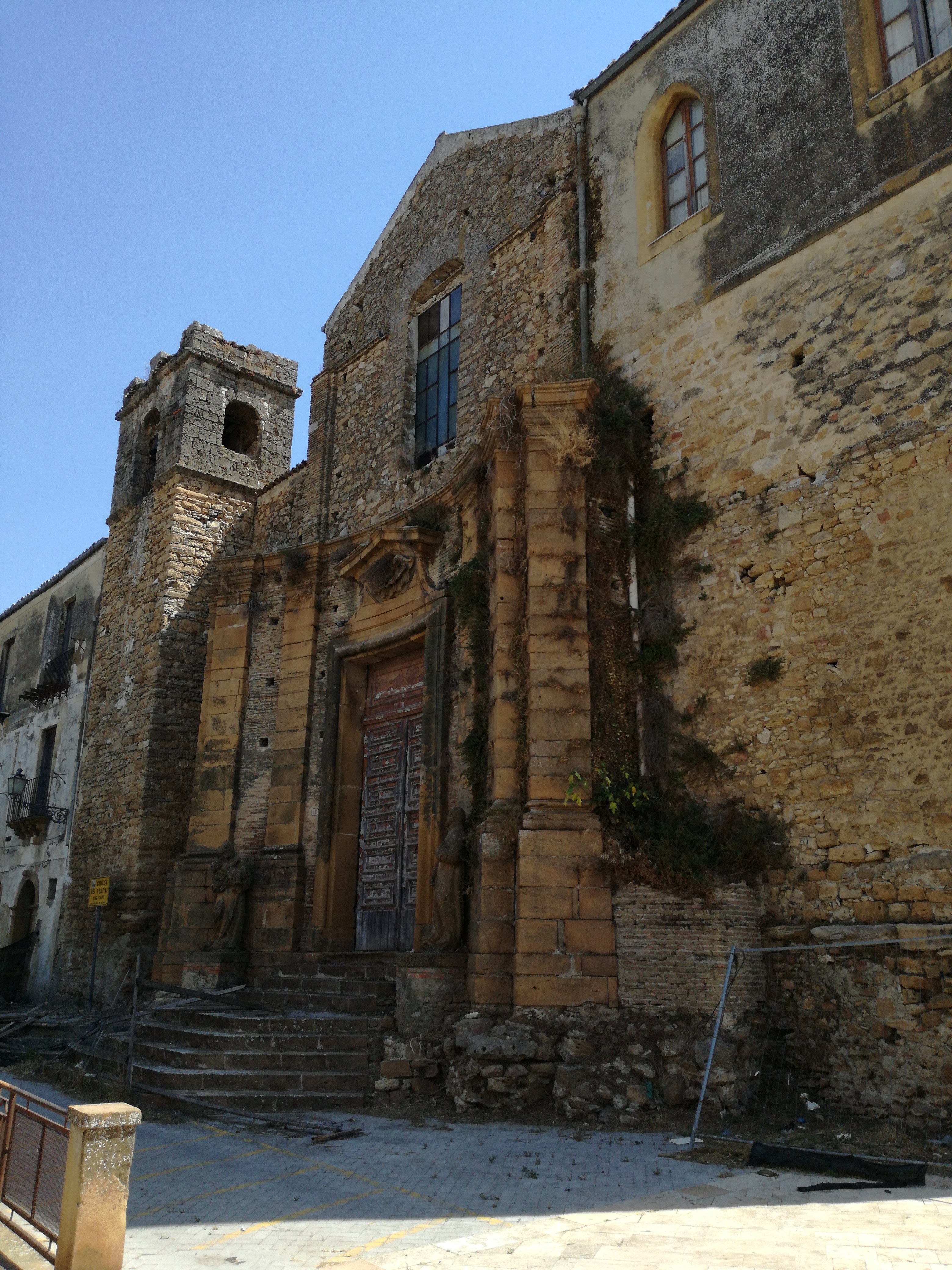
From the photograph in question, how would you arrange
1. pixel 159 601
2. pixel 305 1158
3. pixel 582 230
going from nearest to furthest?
1. pixel 305 1158
2. pixel 582 230
3. pixel 159 601

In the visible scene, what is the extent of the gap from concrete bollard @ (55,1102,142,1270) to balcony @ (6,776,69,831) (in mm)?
14168

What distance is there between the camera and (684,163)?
421 inches

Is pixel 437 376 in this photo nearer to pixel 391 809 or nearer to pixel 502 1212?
pixel 391 809

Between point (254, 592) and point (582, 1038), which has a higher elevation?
point (254, 592)

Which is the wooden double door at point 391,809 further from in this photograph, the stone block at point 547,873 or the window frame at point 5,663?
the window frame at point 5,663

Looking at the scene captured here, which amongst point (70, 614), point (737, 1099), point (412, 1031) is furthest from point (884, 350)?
point (70, 614)

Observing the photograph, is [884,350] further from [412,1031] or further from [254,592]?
[254,592]

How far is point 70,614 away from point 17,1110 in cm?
1619

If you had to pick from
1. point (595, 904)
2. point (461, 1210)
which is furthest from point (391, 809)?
point (461, 1210)

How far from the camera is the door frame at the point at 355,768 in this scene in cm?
1048

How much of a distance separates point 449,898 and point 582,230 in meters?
7.26

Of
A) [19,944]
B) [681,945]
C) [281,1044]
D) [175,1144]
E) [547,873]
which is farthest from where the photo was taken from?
[19,944]

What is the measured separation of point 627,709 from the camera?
366 inches

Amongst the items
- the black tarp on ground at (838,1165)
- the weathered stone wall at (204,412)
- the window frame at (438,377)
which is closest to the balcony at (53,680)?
the weathered stone wall at (204,412)
